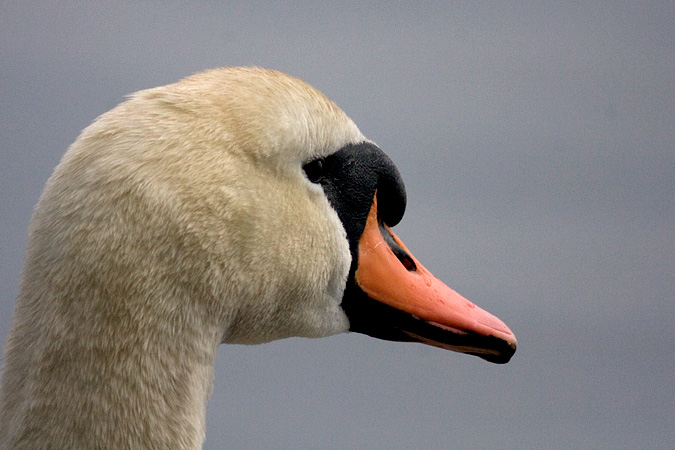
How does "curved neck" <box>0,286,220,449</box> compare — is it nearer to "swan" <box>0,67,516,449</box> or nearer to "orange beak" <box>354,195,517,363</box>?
"swan" <box>0,67,516,449</box>

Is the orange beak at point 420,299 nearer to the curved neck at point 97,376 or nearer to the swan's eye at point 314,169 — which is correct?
the swan's eye at point 314,169

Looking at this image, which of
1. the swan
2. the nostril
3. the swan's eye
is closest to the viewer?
the swan

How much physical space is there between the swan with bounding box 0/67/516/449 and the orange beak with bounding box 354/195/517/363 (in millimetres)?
119

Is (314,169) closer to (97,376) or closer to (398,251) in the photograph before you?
(398,251)

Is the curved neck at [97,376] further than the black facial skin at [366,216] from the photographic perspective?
No

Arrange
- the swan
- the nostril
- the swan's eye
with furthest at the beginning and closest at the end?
the nostril
the swan's eye
the swan

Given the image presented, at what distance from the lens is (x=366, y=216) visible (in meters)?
1.35

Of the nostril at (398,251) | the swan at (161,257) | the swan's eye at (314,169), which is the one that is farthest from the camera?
the nostril at (398,251)

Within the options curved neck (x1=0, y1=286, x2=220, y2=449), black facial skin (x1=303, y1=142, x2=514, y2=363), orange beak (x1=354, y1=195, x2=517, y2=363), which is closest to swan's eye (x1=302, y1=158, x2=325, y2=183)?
black facial skin (x1=303, y1=142, x2=514, y2=363)

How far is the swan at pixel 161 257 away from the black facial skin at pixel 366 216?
65 millimetres

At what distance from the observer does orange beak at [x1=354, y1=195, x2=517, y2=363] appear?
1.35 m

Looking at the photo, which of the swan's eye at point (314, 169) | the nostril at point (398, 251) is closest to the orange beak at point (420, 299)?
the nostril at point (398, 251)

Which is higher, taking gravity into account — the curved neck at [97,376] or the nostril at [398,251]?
the nostril at [398,251]

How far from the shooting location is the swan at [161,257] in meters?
1.07
